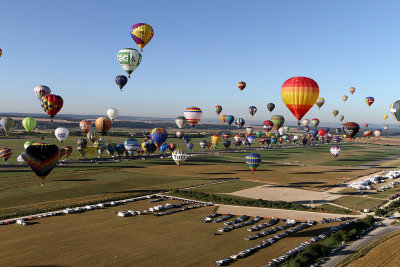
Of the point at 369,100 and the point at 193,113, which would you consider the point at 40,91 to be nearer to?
the point at 193,113

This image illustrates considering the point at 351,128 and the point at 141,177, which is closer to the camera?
the point at 141,177

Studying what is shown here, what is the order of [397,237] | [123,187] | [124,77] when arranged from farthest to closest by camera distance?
[124,77] < [123,187] < [397,237]

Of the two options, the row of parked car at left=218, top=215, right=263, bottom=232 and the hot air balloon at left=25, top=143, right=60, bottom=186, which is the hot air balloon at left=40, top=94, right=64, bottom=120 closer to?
the hot air balloon at left=25, top=143, right=60, bottom=186

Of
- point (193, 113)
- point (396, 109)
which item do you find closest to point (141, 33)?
point (193, 113)

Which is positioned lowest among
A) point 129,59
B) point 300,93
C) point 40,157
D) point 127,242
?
point 127,242

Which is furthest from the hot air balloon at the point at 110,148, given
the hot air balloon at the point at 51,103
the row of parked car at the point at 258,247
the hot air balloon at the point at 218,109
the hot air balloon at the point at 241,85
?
the row of parked car at the point at 258,247

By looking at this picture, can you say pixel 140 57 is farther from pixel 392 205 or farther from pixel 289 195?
pixel 392 205

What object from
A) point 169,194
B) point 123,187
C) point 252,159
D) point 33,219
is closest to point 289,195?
point 252,159
